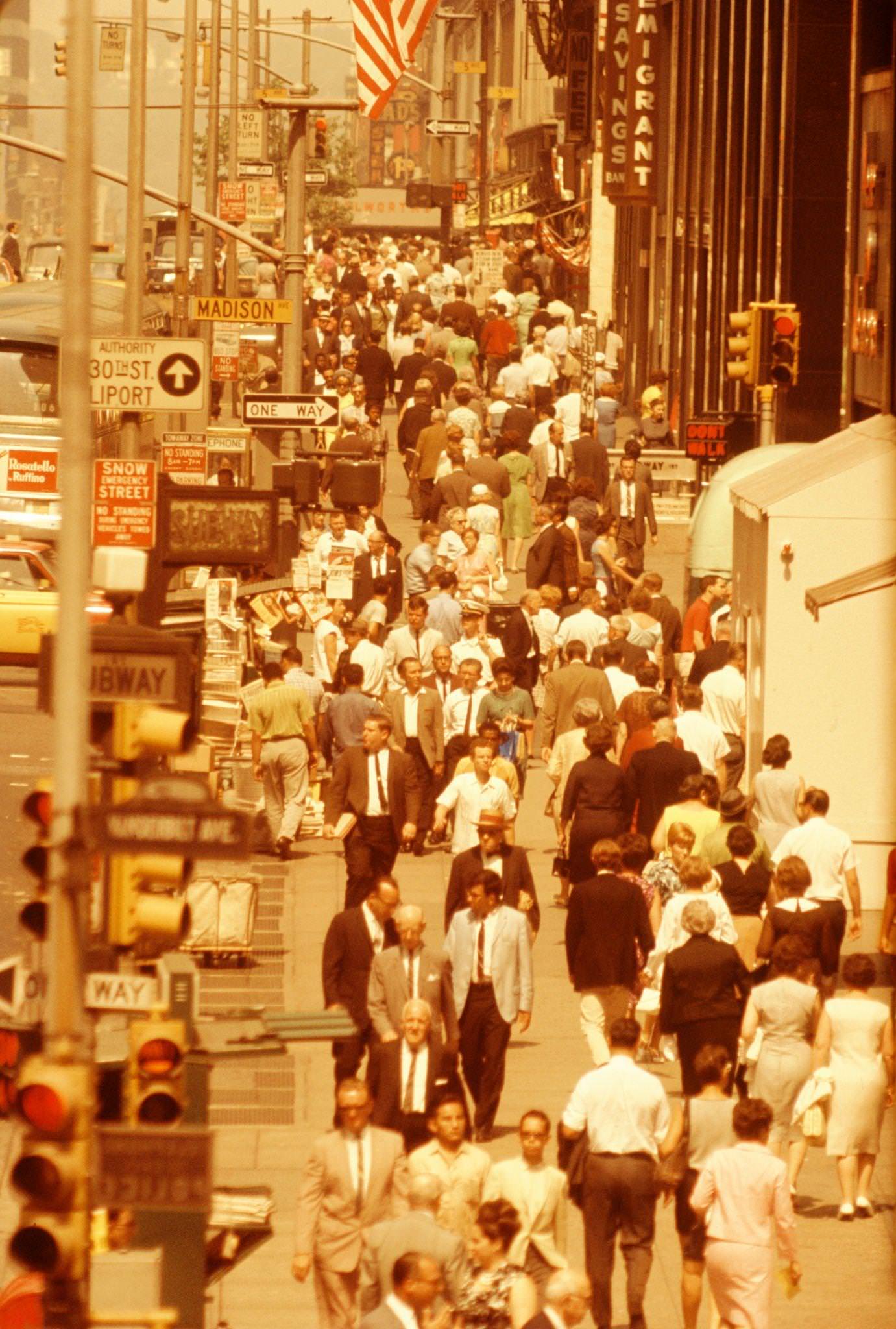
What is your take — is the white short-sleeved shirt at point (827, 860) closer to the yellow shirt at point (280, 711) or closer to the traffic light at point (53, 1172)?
the yellow shirt at point (280, 711)

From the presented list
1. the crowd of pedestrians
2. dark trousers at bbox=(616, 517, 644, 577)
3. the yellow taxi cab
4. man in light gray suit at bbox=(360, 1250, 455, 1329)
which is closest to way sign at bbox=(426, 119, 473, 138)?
dark trousers at bbox=(616, 517, 644, 577)

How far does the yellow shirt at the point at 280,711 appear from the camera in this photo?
20.9 metres

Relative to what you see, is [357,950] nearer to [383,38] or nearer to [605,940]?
[605,940]

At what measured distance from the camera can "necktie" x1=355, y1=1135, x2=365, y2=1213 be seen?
11844mm

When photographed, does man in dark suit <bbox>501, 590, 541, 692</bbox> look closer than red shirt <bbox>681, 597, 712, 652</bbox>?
Yes

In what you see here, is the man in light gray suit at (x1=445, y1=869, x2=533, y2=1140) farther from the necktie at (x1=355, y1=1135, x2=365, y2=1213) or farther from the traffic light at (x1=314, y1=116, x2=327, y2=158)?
the traffic light at (x1=314, y1=116, x2=327, y2=158)

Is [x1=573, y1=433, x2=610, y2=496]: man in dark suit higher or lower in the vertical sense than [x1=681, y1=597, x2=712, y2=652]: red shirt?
higher

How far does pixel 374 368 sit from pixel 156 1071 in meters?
34.7

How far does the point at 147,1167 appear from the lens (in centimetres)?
823

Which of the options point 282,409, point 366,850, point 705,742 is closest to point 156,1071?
point 366,850

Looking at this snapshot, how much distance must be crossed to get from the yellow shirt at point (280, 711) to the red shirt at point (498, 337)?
2548cm

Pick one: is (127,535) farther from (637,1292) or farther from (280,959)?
(637,1292)

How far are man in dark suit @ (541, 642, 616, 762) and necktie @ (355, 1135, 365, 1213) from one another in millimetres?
9062

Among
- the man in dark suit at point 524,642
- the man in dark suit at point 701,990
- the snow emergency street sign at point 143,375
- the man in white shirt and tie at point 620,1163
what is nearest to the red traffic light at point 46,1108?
the man in white shirt and tie at point 620,1163
